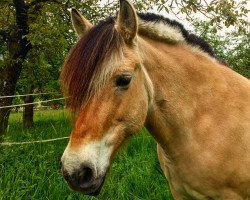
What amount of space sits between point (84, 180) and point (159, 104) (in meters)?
0.85

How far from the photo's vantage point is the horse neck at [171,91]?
102 inches

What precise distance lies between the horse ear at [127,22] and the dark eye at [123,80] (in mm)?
256

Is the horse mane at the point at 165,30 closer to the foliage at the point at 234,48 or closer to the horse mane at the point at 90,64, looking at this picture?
the horse mane at the point at 90,64

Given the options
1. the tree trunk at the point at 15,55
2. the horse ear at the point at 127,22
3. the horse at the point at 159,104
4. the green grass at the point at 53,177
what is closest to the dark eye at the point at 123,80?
the horse at the point at 159,104

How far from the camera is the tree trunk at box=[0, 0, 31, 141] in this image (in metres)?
5.78

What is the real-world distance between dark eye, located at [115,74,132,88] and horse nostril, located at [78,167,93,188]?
544 millimetres

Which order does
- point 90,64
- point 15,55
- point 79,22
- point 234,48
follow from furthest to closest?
point 234,48
point 15,55
point 79,22
point 90,64

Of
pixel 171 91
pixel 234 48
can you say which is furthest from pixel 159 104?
pixel 234 48

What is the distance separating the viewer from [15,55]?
6.17 metres

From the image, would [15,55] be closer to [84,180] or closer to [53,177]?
[53,177]

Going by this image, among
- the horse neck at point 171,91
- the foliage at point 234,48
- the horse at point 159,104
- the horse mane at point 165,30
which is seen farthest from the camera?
the foliage at point 234,48

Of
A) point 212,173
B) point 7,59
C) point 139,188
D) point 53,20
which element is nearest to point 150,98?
point 212,173

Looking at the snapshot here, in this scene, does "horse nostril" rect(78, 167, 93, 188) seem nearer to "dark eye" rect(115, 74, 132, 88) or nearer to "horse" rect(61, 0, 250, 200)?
"horse" rect(61, 0, 250, 200)

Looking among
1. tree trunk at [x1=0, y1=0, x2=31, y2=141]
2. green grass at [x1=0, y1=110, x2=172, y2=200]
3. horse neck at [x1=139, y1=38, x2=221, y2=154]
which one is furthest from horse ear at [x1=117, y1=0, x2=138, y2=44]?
tree trunk at [x1=0, y1=0, x2=31, y2=141]
